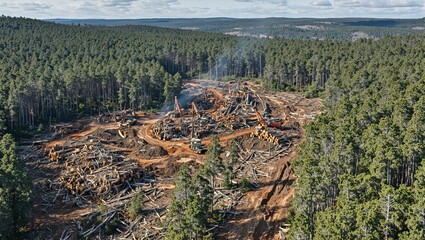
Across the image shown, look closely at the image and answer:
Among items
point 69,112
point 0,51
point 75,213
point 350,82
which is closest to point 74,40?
point 0,51

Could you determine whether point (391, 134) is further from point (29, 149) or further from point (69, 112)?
point (69, 112)

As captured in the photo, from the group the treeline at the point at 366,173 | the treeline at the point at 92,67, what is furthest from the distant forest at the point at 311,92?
the treeline at the point at 92,67

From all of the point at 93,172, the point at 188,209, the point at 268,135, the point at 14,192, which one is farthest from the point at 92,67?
the point at 188,209

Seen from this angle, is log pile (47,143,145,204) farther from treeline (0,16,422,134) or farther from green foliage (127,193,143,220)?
treeline (0,16,422,134)

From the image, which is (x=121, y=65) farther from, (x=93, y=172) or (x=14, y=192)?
(x=14, y=192)

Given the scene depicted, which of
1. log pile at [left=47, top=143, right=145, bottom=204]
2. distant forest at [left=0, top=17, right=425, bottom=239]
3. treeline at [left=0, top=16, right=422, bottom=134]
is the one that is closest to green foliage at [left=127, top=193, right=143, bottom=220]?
log pile at [left=47, top=143, right=145, bottom=204]

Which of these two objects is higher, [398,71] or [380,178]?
[398,71]
